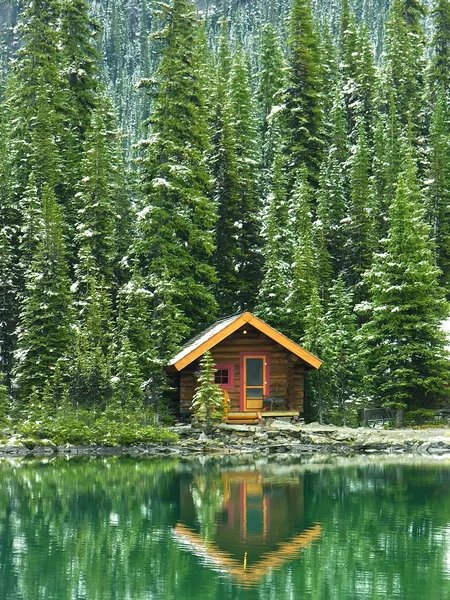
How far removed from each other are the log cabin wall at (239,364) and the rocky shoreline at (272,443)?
276 cm

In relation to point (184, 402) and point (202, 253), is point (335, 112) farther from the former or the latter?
point (184, 402)

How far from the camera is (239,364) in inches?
1549

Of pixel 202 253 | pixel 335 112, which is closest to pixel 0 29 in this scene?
pixel 335 112

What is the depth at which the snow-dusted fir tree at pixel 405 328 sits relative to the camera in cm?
3878

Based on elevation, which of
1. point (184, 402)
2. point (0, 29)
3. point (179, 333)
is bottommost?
point (184, 402)

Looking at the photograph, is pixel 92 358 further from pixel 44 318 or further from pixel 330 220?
pixel 330 220

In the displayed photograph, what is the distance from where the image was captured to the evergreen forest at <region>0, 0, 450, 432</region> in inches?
1554

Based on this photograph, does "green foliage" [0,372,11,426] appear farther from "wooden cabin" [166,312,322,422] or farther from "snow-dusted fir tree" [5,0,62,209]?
"snow-dusted fir tree" [5,0,62,209]

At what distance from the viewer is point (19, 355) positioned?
4088cm

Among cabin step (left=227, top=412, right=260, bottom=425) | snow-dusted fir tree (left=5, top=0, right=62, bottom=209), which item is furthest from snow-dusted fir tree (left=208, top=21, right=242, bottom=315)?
cabin step (left=227, top=412, right=260, bottom=425)

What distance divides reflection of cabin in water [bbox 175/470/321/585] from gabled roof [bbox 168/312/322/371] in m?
11.3

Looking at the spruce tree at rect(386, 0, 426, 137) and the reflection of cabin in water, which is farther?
the spruce tree at rect(386, 0, 426, 137)

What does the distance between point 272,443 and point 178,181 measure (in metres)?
15.1

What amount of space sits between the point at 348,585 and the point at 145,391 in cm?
2443
